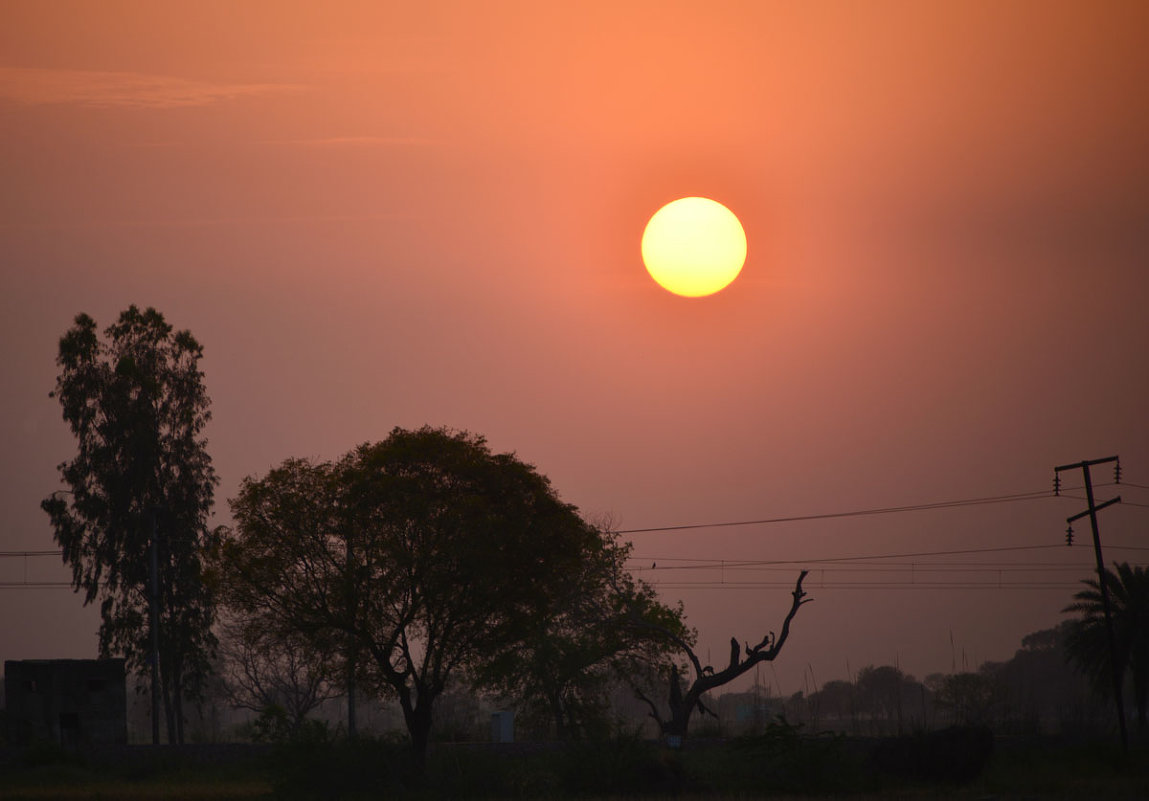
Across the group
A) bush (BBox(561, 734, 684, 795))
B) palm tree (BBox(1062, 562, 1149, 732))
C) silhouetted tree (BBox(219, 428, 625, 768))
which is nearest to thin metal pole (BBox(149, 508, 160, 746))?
silhouetted tree (BBox(219, 428, 625, 768))

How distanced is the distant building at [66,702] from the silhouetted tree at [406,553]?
58.6 feet

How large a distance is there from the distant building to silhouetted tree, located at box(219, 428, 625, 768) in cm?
1787

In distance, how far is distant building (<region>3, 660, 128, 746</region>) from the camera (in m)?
59.6

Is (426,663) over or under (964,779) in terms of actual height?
over

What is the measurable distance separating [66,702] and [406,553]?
24726 mm

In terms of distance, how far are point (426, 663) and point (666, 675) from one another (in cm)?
1674

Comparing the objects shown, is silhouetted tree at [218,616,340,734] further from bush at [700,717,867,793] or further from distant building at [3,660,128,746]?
bush at [700,717,867,793]

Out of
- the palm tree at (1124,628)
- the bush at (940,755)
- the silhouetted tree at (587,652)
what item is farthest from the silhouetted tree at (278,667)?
the palm tree at (1124,628)

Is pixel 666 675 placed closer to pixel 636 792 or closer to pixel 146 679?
pixel 636 792

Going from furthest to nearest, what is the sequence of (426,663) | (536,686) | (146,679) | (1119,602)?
(1119,602) < (146,679) < (536,686) < (426,663)

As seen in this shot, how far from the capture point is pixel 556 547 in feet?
162

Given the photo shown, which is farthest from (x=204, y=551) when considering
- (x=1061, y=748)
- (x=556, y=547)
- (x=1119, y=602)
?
(x=1119, y=602)

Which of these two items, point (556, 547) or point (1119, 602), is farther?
point (1119, 602)

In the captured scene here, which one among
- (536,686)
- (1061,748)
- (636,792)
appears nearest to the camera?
(636,792)
